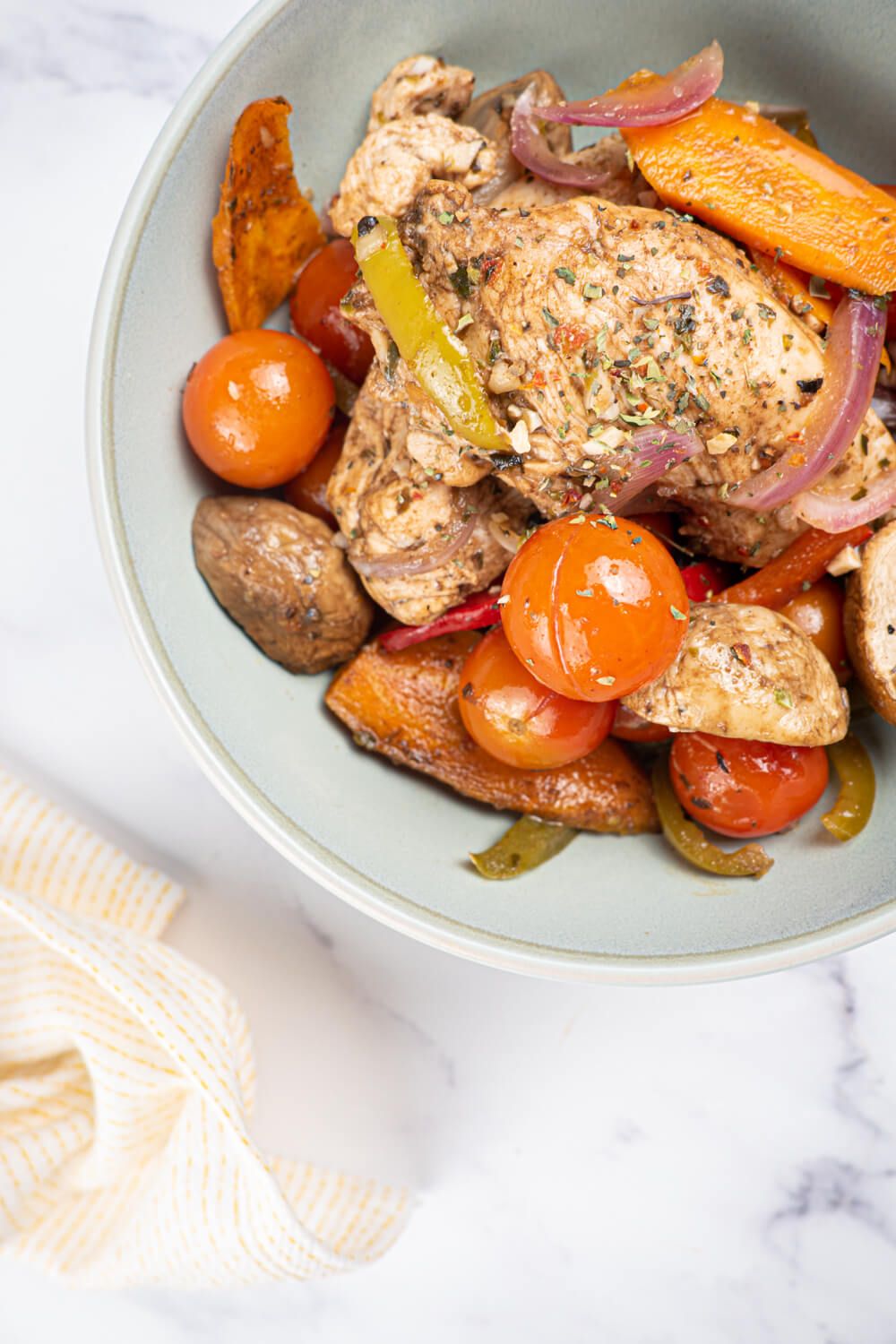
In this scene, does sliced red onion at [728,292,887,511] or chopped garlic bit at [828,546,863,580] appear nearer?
sliced red onion at [728,292,887,511]

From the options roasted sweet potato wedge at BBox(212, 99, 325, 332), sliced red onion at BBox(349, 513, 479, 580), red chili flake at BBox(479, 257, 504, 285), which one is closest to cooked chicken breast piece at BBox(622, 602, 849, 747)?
sliced red onion at BBox(349, 513, 479, 580)

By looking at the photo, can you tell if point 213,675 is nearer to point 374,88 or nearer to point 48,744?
point 48,744

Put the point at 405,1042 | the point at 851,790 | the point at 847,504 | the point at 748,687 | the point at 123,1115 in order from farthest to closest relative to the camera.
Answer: the point at 405,1042 < the point at 123,1115 < the point at 851,790 < the point at 847,504 < the point at 748,687

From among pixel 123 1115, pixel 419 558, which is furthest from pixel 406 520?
pixel 123 1115

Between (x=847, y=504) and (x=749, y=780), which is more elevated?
(x=847, y=504)

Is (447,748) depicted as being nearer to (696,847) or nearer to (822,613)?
(696,847)

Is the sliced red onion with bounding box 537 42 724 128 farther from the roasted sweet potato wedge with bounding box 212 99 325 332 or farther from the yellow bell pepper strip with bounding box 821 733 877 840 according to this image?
the yellow bell pepper strip with bounding box 821 733 877 840

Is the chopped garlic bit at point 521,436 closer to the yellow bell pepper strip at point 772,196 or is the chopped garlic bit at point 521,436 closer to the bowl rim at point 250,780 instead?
the yellow bell pepper strip at point 772,196

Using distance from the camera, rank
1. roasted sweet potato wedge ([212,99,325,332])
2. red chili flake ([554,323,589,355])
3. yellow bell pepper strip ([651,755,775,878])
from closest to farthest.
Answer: red chili flake ([554,323,589,355]) < roasted sweet potato wedge ([212,99,325,332]) < yellow bell pepper strip ([651,755,775,878])
